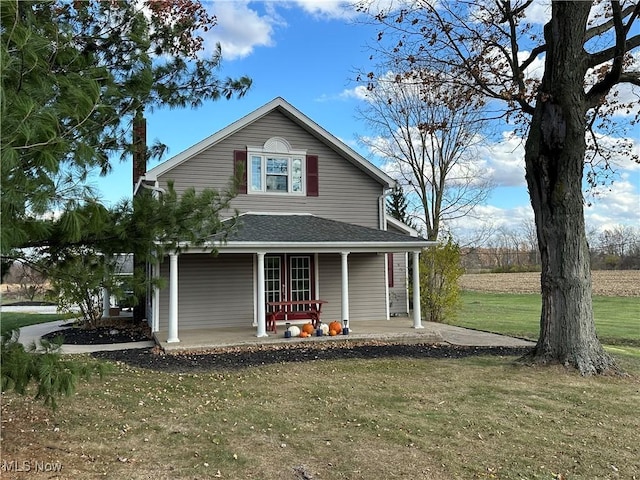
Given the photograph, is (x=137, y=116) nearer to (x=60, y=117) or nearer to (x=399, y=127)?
(x=60, y=117)

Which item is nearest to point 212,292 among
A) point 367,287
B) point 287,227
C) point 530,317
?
point 287,227

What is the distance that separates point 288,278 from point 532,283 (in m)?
28.7

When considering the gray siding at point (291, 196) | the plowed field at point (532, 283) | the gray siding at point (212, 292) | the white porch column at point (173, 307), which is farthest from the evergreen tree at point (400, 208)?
the white porch column at point (173, 307)

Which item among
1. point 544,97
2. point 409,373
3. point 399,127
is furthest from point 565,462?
point 399,127

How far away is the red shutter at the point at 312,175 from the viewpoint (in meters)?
13.6

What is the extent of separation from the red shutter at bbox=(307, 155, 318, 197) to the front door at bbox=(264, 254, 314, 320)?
1.83 meters

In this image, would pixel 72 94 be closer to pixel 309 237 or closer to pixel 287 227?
pixel 309 237

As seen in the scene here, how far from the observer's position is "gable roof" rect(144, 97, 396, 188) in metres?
12.2

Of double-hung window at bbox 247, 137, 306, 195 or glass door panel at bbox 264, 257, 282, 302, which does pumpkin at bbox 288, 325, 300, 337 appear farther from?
double-hung window at bbox 247, 137, 306, 195

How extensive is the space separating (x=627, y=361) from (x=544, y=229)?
3513mm

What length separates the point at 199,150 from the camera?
12.5m

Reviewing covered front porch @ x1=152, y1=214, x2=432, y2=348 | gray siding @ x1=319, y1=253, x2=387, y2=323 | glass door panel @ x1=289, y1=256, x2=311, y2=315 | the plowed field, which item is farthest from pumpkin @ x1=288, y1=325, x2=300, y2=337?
the plowed field

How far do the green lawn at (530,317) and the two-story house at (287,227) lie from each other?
15.8 feet

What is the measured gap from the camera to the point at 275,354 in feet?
31.9
